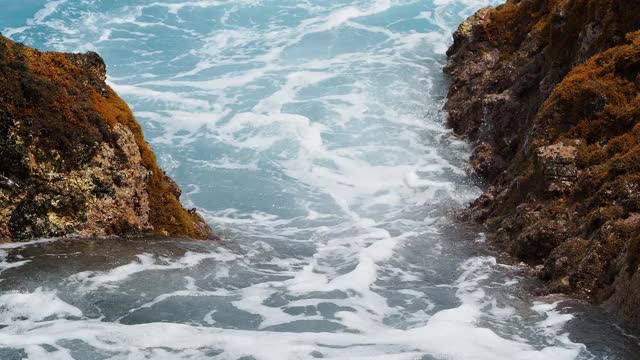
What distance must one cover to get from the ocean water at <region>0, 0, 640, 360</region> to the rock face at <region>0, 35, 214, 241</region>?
25.6 inches

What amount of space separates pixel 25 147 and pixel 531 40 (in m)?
19.1

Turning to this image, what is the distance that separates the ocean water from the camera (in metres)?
10.7

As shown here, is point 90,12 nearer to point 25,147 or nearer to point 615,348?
point 25,147

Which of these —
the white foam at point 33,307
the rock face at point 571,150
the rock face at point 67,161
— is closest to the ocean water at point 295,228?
the white foam at point 33,307

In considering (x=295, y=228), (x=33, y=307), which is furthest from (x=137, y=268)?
(x=295, y=228)

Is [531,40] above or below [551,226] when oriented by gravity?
above

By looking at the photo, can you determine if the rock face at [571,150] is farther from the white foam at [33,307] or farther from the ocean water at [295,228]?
the white foam at [33,307]

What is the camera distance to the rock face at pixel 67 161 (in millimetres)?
13742

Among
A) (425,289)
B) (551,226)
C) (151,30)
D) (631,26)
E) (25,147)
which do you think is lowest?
(425,289)

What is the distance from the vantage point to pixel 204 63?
4178 cm

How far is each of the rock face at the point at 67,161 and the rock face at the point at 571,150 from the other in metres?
8.42

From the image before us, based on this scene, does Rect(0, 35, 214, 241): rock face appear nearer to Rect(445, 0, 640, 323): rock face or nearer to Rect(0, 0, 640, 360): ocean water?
Rect(0, 0, 640, 360): ocean water

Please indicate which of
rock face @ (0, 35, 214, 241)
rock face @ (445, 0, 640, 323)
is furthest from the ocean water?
rock face @ (445, 0, 640, 323)


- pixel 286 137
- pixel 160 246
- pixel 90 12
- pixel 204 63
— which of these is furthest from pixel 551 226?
pixel 90 12
